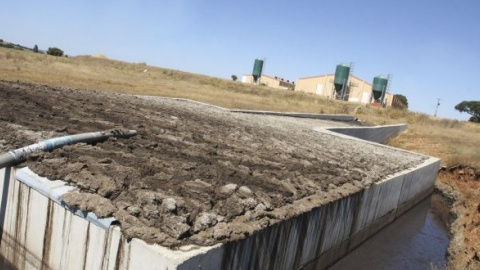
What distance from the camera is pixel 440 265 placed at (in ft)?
27.3

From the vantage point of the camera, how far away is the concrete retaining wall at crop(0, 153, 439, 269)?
11.1 ft

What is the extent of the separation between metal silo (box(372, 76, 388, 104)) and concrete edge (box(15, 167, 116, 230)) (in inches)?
2065

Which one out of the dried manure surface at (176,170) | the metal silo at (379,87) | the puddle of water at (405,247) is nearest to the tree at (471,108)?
the metal silo at (379,87)

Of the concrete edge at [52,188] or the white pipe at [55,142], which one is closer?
the concrete edge at [52,188]

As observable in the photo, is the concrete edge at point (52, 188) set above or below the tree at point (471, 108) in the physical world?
below

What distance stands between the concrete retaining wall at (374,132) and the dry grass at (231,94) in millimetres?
556

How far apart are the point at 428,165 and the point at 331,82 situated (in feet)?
148

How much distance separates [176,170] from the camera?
5.49 m

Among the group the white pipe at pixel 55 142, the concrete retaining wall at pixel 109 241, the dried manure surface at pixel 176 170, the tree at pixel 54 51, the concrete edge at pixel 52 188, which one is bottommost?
the concrete retaining wall at pixel 109 241

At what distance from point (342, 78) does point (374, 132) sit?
33735 mm

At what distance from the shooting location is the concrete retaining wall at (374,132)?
59.4ft

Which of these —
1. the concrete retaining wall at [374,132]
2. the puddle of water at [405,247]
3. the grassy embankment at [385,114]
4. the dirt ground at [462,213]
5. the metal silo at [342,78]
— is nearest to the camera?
the puddle of water at [405,247]

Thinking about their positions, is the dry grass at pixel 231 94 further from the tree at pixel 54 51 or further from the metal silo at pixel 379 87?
the metal silo at pixel 379 87

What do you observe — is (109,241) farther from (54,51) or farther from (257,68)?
(257,68)
